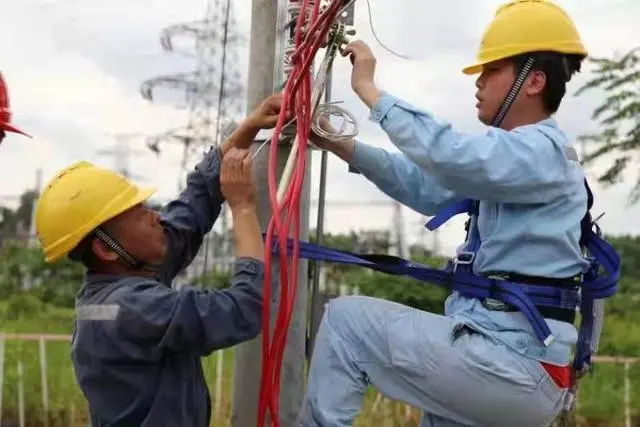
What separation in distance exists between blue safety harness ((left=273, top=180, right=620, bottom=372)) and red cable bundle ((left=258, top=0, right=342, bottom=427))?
0.12m

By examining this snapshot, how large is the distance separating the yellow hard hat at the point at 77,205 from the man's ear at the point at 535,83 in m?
1.12

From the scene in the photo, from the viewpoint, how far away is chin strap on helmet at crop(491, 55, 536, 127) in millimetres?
2494

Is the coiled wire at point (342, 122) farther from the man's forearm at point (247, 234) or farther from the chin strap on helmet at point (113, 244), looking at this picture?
the chin strap on helmet at point (113, 244)

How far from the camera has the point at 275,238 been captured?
2500mm

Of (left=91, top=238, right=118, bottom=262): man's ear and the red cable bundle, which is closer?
the red cable bundle

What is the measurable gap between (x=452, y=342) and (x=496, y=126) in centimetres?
63

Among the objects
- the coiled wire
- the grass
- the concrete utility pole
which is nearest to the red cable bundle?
the coiled wire

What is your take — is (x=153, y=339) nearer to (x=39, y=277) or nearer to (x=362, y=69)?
(x=362, y=69)

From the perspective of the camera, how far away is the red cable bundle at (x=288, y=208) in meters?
2.40

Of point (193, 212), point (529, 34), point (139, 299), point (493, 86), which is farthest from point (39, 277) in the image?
point (529, 34)

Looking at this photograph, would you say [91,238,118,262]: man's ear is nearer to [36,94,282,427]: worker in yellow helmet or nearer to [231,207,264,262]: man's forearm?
[36,94,282,427]: worker in yellow helmet

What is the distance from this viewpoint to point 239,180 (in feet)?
8.18

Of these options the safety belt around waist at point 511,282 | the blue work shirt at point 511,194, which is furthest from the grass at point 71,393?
the blue work shirt at point 511,194

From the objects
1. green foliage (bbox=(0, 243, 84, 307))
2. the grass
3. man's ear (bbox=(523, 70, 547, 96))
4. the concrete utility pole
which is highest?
man's ear (bbox=(523, 70, 547, 96))
